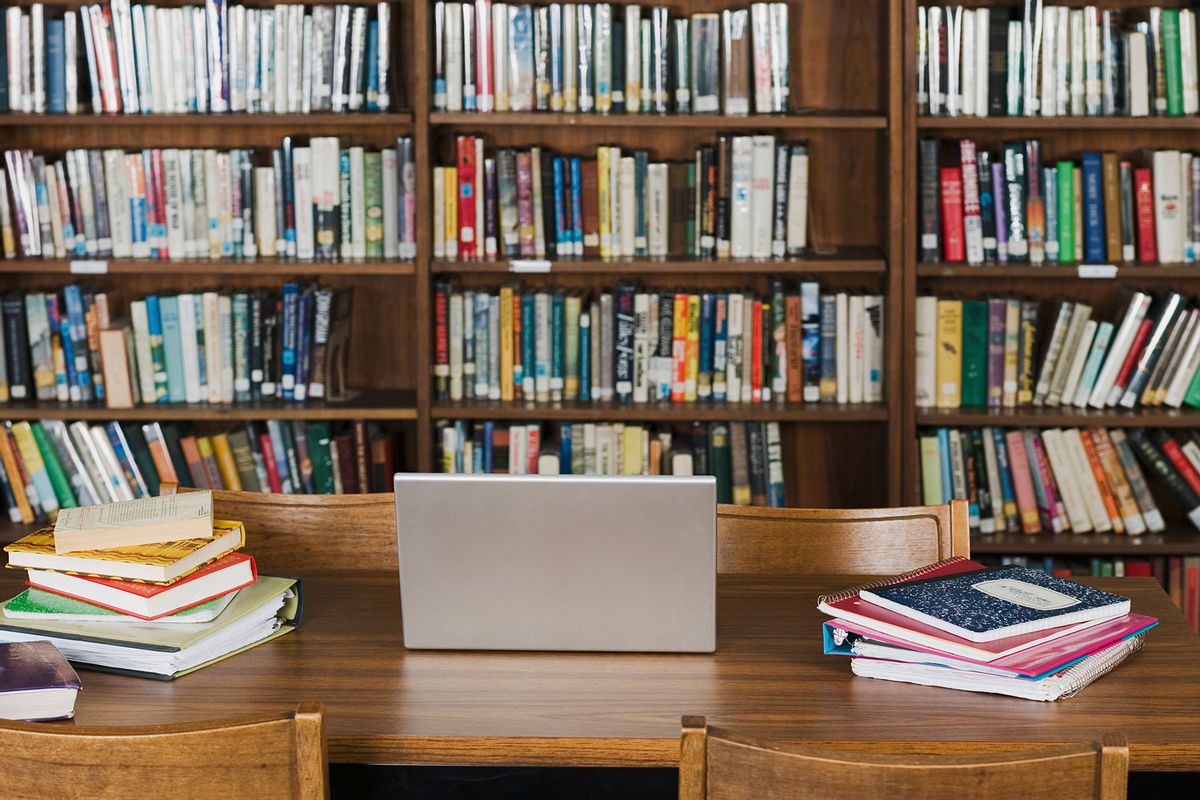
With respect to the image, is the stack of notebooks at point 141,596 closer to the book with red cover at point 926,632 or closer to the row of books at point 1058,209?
the book with red cover at point 926,632

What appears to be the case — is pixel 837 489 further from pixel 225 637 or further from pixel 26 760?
pixel 26 760

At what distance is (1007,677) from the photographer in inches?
58.2

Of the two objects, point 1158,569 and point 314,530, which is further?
point 1158,569

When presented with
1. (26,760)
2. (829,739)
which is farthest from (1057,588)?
(26,760)

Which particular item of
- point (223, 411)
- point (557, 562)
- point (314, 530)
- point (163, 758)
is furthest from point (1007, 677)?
point (223, 411)

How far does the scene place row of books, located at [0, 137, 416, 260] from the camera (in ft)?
10.6

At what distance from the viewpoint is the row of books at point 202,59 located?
3150 mm

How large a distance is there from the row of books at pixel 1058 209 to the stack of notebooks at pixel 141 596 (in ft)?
6.54

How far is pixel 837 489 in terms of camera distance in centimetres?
351

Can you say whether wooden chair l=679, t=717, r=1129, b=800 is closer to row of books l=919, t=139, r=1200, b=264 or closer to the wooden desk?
the wooden desk

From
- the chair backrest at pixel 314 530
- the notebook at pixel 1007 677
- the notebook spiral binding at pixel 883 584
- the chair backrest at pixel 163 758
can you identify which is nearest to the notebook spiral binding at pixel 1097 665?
Answer: the notebook at pixel 1007 677

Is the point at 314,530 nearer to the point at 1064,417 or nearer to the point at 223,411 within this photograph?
the point at 223,411

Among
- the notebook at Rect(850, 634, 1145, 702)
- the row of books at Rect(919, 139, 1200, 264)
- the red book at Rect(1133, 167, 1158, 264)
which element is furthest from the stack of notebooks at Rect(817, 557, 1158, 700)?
the red book at Rect(1133, 167, 1158, 264)

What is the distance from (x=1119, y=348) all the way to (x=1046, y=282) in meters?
0.27
